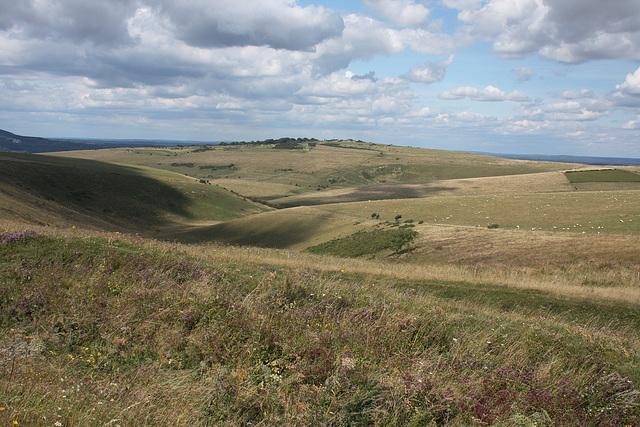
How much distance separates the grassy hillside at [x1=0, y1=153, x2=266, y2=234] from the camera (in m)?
63.5

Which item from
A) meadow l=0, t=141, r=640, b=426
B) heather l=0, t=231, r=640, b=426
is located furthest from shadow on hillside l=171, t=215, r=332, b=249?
heather l=0, t=231, r=640, b=426

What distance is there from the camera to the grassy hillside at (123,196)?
208 ft

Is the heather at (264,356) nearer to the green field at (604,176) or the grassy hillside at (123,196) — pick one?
the grassy hillside at (123,196)

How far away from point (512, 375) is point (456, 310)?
3.57m

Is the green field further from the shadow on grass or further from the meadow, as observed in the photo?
the meadow

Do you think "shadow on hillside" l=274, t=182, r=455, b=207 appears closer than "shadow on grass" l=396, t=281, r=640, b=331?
No

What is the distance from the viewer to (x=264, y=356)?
6016 millimetres

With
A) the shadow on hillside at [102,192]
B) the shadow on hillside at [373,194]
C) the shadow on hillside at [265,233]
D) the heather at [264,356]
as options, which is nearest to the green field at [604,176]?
the shadow on hillside at [373,194]

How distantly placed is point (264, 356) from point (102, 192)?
8159 centimetres

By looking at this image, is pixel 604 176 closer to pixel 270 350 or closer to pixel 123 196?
pixel 123 196

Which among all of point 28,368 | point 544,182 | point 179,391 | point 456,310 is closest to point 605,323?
point 456,310

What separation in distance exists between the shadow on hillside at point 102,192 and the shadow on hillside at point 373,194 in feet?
89.6

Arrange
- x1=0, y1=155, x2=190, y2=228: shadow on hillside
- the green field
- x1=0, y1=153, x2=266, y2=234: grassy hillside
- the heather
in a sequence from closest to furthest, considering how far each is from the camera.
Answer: the heather
x1=0, y1=153, x2=266, y2=234: grassy hillside
x1=0, y1=155, x2=190, y2=228: shadow on hillside
the green field

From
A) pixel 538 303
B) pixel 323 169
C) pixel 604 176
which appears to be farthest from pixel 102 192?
pixel 604 176
